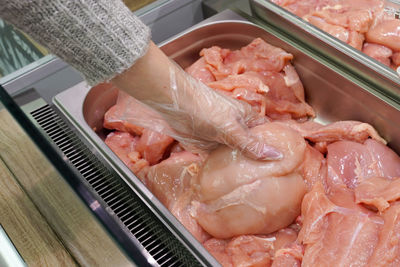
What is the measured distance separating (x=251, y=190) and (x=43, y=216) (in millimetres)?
751

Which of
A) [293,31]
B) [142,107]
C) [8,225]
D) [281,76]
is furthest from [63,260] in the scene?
[293,31]

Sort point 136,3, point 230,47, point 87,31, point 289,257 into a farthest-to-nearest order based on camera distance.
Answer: point 136,3 < point 230,47 < point 289,257 < point 87,31

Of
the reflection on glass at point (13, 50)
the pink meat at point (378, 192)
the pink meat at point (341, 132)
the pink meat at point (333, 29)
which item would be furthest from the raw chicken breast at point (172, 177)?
the reflection on glass at point (13, 50)

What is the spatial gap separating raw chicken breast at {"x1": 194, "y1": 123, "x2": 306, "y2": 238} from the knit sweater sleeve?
53 centimetres

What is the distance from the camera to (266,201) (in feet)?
4.22

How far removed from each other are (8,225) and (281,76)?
1.25 metres

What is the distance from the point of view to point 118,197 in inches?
57.9

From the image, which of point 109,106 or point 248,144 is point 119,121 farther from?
point 248,144

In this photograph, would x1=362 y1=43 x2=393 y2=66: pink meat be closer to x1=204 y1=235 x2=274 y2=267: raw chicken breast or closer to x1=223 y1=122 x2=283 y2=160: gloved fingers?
x1=223 y1=122 x2=283 y2=160: gloved fingers

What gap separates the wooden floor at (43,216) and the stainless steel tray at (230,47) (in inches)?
7.5

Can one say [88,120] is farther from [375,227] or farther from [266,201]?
[375,227]

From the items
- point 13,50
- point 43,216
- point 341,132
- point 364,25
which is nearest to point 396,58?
point 364,25

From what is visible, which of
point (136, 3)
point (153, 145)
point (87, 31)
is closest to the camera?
point (87, 31)

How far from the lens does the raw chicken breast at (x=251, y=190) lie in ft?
4.20
